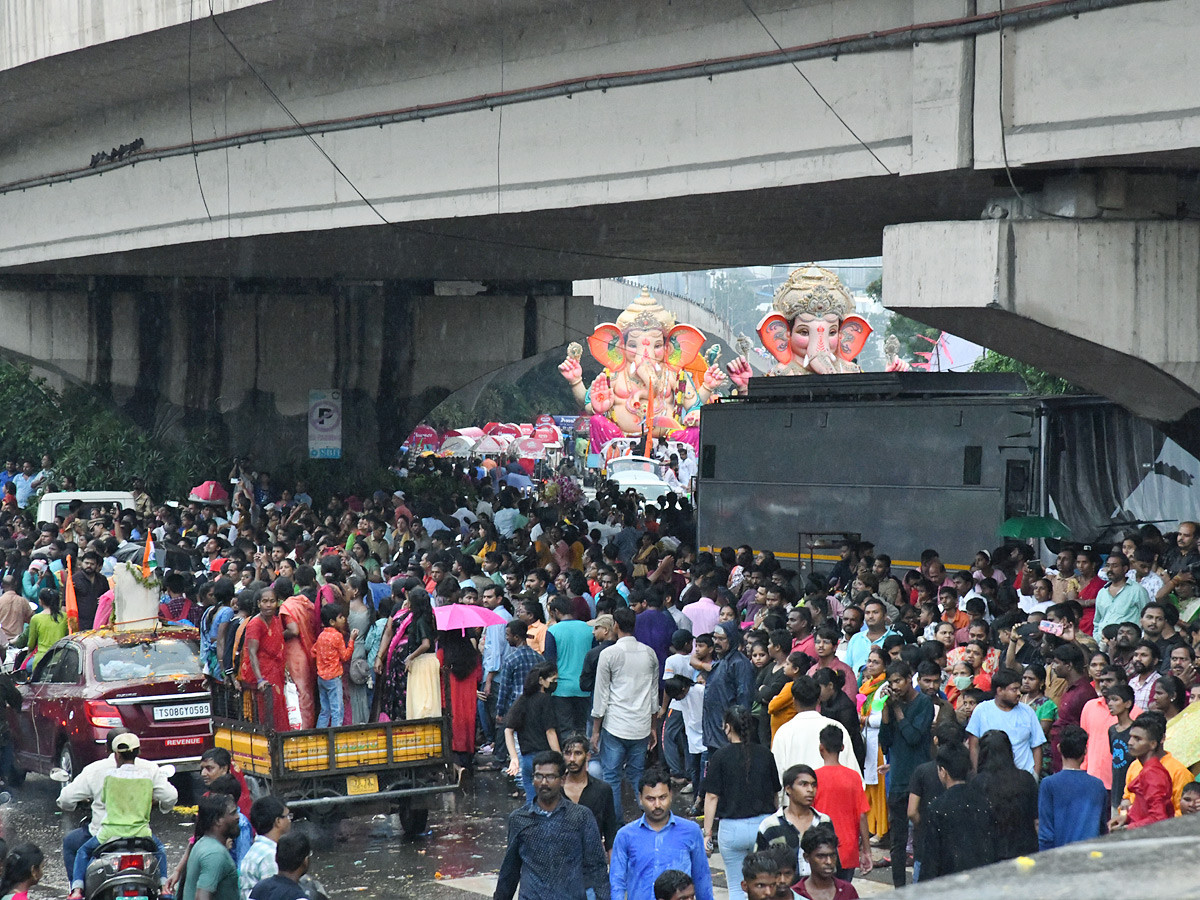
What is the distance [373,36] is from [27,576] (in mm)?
7851

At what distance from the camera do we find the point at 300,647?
13.0 meters

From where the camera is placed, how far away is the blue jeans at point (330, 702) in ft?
43.0

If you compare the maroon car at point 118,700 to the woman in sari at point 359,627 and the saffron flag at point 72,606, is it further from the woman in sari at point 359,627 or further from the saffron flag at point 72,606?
the saffron flag at point 72,606

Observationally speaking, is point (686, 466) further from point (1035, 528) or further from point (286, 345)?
point (1035, 528)

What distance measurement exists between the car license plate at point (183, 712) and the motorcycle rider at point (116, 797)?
12.7 feet

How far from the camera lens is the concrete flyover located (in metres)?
13.0

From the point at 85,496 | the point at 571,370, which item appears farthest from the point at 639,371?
the point at 85,496

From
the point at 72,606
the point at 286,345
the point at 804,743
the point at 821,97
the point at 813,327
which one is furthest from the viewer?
the point at 813,327

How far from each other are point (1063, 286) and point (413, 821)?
6.81 metres

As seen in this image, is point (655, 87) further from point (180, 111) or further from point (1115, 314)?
point (180, 111)

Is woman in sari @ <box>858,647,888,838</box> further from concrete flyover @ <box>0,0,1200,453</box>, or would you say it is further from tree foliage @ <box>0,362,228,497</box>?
tree foliage @ <box>0,362,228,497</box>

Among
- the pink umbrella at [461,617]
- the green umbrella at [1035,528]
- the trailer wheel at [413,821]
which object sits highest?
the green umbrella at [1035,528]

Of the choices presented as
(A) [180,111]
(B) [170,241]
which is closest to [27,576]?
(B) [170,241]

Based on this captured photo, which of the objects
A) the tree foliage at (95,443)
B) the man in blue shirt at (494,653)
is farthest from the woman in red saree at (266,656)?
the tree foliage at (95,443)
